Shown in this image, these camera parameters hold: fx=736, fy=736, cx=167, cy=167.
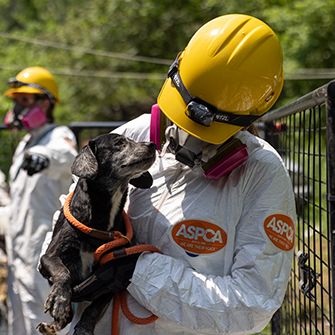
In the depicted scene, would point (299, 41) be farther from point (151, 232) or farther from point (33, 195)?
point (151, 232)

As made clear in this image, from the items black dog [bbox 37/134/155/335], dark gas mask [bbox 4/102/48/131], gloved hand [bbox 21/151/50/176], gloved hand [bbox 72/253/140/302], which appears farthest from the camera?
dark gas mask [bbox 4/102/48/131]

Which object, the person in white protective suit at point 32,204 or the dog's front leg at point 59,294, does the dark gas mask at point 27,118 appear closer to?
the person in white protective suit at point 32,204

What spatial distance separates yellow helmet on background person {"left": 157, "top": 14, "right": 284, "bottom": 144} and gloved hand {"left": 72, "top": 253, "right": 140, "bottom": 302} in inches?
18.1

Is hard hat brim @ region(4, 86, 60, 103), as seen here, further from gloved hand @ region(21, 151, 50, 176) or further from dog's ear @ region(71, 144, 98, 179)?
dog's ear @ region(71, 144, 98, 179)

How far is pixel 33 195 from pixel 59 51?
1662cm

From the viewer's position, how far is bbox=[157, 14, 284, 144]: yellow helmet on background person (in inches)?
87.9

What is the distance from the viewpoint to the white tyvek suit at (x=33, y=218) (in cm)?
509

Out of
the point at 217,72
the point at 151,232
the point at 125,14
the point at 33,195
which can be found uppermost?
the point at 125,14

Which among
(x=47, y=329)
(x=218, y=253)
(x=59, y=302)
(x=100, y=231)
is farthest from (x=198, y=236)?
(x=47, y=329)

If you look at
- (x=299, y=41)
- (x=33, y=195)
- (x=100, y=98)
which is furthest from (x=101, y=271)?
(x=100, y=98)

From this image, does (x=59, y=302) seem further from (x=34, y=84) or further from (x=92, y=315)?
(x=34, y=84)

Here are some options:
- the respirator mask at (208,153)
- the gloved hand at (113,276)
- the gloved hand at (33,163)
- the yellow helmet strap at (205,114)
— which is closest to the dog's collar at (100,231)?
the gloved hand at (113,276)

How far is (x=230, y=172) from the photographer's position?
7.59ft

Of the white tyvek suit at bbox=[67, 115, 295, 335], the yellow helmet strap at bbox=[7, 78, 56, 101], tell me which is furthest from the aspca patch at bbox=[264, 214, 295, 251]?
the yellow helmet strap at bbox=[7, 78, 56, 101]
